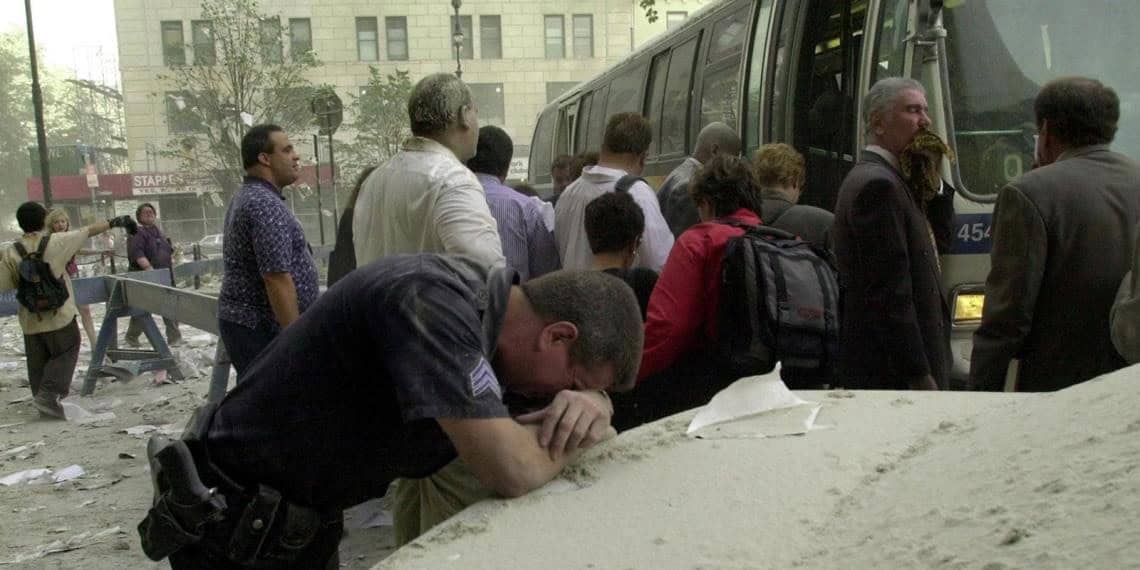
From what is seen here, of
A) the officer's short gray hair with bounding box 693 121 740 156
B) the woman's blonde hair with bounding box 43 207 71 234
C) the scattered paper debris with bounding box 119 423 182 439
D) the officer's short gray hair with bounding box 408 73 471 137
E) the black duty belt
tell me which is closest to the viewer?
the black duty belt

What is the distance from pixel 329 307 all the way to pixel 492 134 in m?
3.33

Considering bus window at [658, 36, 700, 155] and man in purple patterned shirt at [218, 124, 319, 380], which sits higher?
bus window at [658, 36, 700, 155]

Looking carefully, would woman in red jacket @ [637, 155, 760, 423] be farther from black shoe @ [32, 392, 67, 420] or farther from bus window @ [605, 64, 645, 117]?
bus window @ [605, 64, 645, 117]

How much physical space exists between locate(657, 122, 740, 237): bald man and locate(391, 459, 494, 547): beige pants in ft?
10.1

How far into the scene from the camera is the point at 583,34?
Result: 5022 cm

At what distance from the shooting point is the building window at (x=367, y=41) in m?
50.2

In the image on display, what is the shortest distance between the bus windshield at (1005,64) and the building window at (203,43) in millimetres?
35076

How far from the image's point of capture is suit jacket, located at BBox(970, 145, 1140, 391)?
3.47 metres

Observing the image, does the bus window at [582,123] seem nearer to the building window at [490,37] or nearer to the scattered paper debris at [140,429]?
the scattered paper debris at [140,429]

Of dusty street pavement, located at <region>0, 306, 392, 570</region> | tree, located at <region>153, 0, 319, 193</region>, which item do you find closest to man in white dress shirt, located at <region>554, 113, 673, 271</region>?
dusty street pavement, located at <region>0, 306, 392, 570</region>

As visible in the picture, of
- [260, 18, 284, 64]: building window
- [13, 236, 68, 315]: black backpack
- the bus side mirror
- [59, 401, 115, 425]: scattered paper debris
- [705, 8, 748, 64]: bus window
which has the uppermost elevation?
[260, 18, 284, 64]: building window

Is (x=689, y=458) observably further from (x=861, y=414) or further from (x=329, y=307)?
(x=329, y=307)

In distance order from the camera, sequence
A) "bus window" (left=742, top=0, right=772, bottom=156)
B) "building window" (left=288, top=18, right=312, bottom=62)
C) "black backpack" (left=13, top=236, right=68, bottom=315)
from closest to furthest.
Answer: "bus window" (left=742, top=0, right=772, bottom=156) → "black backpack" (left=13, top=236, right=68, bottom=315) → "building window" (left=288, top=18, right=312, bottom=62)

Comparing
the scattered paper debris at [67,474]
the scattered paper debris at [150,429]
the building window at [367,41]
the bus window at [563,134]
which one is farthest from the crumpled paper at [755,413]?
the building window at [367,41]
